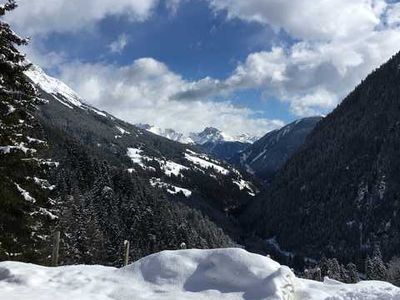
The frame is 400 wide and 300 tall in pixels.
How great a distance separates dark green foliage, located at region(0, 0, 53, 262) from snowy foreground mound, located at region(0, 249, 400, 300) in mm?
4289

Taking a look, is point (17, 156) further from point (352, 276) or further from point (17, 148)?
point (352, 276)

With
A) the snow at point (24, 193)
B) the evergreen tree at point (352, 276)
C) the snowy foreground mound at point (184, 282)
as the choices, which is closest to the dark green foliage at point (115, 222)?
the snow at point (24, 193)

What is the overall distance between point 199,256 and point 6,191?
7.36 metres

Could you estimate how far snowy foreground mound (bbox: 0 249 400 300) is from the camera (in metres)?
14.3

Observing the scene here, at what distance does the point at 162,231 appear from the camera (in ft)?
427

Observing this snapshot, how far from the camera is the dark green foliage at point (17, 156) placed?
19531 mm

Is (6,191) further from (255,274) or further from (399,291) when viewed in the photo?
(399,291)

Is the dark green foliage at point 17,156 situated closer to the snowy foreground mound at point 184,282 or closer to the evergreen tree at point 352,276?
the snowy foreground mound at point 184,282

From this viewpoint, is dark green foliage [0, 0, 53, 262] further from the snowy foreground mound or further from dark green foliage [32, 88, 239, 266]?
dark green foliage [32, 88, 239, 266]

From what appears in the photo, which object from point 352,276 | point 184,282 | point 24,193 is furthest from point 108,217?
point 184,282

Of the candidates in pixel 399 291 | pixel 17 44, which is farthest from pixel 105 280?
pixel 17 44

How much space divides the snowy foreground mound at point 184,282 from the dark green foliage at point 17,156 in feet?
14.1

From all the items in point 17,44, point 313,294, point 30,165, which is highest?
point 17,44

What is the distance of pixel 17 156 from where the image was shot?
19.3 m
